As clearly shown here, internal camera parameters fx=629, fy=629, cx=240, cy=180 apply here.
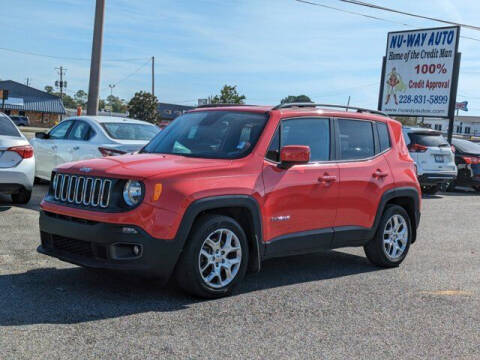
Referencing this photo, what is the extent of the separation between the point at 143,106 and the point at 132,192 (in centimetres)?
8063

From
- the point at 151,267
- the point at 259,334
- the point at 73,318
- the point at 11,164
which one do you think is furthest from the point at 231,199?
the point at 11,164

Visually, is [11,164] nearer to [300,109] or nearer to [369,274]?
[300,109]

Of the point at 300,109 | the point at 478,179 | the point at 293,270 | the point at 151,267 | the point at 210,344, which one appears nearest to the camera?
the point at 210,344

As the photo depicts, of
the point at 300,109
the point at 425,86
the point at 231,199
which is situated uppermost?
the point at 425,86

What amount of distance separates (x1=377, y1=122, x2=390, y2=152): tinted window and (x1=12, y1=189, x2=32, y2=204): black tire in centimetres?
571

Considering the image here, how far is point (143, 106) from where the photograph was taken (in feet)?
277

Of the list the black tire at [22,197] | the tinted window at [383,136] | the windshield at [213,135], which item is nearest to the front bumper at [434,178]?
the tinted window at [383,136]

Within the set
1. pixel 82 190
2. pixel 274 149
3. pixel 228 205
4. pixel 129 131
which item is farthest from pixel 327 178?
pixel 129 131

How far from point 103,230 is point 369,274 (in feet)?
10.6

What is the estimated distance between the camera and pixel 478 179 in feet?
59.0

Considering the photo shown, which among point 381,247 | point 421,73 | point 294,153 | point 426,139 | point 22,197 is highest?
point 421,73

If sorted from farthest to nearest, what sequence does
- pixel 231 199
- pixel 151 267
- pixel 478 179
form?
pixel 478 179 → pixel 231 199 → pixel 151 267

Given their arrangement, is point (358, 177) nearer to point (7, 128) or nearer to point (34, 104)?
point (7, 128)

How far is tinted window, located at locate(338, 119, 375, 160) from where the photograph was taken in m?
6.81
